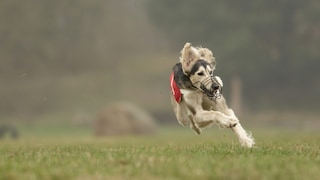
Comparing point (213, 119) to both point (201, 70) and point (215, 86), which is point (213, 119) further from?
point (201, 70)

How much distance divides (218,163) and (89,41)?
39907 millimetres

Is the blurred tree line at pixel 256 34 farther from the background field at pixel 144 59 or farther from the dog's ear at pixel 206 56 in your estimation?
the dog's ear at pixel 206 56

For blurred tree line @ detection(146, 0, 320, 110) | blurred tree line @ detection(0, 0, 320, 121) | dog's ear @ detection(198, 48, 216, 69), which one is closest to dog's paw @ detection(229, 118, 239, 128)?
dog's ear @ detection(198, 48, 216, 69)

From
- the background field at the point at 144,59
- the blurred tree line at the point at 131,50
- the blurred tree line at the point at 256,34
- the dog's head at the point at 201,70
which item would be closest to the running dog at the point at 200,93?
the dog's head at the point at 201,70

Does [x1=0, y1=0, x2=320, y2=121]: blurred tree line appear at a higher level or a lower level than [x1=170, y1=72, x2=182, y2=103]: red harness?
higher

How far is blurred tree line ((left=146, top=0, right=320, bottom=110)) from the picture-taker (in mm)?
43000

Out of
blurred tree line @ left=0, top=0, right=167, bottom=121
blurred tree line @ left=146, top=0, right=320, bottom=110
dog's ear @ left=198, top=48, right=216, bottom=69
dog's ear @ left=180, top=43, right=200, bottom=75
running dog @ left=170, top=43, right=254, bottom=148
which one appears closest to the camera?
running dog @ left=170, top=43, right=254, bottom=148

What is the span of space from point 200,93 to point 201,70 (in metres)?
0.49

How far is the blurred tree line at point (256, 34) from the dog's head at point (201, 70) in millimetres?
33350

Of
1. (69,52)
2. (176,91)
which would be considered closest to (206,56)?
(176,91)

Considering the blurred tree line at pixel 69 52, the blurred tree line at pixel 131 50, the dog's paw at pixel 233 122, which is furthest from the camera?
the blurred tree line at pixel 131 50

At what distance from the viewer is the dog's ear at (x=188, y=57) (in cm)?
998

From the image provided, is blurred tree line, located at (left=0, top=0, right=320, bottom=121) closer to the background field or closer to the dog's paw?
the background field

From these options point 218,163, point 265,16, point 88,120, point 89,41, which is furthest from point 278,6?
point 218,163
